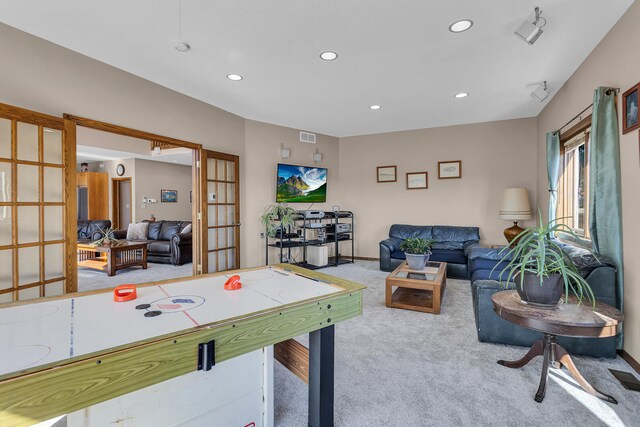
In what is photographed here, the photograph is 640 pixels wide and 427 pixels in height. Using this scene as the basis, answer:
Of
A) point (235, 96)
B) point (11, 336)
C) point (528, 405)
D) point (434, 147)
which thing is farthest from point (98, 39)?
point (434, 147)

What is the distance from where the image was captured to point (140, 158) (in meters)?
8.30

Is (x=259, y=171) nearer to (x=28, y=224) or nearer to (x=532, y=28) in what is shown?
(x=28, y=224)

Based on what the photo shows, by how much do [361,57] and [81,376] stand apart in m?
3.18

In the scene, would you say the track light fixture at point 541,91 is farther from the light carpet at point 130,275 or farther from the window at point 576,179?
the light carpet at point 130,275

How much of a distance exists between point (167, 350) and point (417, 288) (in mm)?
2945

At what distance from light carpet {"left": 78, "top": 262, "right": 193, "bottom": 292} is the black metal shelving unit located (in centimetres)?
160

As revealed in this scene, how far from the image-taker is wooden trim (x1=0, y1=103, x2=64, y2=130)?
2.52m

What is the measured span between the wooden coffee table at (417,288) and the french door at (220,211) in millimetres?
2546

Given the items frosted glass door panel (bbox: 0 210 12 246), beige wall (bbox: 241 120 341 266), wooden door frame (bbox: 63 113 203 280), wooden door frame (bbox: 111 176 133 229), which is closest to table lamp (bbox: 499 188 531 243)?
beige wall (bbox: 241 120 341 266)

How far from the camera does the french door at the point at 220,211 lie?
14.5 ft

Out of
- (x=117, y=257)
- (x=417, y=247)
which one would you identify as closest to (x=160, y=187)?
(x=117, y=257)

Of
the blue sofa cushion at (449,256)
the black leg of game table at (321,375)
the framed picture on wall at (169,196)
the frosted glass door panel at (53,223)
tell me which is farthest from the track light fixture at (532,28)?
the framed picture on wall at (169,196)

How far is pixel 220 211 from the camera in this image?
4773 mm

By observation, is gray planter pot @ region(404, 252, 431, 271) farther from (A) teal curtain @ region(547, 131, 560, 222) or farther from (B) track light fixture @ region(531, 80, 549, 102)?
(B) track light fixture @ region(531, 80, 549, 102)
